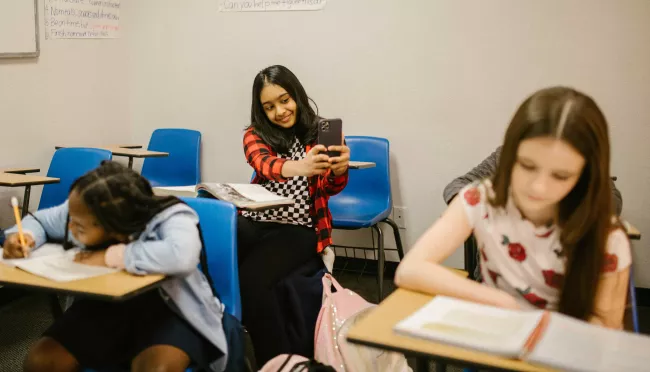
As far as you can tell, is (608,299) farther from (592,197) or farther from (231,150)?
(231,150)

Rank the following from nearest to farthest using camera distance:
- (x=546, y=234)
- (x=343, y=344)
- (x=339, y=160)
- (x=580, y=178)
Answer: (x=580, y=178) < (x=546, y=234) < (x=343, y=344) < (x=339, y=160)

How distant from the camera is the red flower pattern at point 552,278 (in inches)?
46.0

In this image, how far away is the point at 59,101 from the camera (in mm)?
3350

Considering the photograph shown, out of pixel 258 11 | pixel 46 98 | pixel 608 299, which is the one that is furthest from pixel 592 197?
pixel 46 98

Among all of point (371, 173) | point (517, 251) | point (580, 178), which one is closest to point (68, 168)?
point (371, 173)

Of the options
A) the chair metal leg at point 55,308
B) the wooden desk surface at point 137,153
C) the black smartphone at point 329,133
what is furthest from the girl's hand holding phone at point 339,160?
the wooden desk surface at point 137,153

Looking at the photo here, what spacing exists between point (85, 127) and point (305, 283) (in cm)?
234

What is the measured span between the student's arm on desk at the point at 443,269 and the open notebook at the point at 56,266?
2.19 ft

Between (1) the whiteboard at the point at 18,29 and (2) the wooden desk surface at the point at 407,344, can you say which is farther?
(1) the whiteboard at the point at 18,29

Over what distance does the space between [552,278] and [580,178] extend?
0.78 ft

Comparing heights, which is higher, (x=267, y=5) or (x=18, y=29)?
(x=267, y=5)

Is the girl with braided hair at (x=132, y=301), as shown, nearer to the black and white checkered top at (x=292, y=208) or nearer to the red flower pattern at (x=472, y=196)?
the red flower pattern at (x=472, y=196)

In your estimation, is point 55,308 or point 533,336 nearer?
point 533,336

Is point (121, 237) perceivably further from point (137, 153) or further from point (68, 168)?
point (137, 153)
